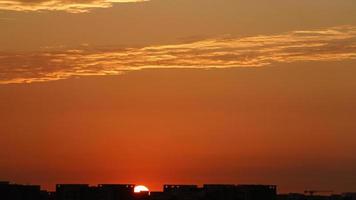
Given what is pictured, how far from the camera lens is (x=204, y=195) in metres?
146

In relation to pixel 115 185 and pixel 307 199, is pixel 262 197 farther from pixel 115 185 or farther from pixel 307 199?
pixel 307 199

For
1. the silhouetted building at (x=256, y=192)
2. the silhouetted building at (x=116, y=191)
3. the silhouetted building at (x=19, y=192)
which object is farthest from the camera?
the silhouetted building at (x=256, y=192)

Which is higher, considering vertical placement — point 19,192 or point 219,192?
point 219,192

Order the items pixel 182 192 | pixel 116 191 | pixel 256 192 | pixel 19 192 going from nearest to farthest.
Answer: pixel 19 192, pixel 116 191, pixel 256 192, pixel 182 192

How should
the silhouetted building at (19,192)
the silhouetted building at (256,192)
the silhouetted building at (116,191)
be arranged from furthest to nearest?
the silhouetted building at (256,192) < the silhouetted building at (116,191) < the silhouetted building at (19,192)

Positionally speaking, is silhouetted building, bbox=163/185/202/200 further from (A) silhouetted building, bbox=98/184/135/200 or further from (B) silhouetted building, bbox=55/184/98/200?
(B) silhouetted building, bbox=55/184/98/200

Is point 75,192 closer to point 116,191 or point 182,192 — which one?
point 116,191

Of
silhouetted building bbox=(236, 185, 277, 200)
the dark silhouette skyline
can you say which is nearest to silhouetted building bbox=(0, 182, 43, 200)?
the dark silhouette skyline

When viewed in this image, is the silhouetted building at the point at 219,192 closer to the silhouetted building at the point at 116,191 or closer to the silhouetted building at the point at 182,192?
the silhouetted building at the point at 182,192

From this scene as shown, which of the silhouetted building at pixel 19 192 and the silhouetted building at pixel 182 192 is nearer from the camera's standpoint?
the silhouetted building at pixel 19 192

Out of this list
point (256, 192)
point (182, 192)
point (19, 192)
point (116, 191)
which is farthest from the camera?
point (182, 192)

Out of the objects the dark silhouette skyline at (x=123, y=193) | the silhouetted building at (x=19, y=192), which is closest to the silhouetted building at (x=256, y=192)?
the dark silhouette skyline at (x=123, y=193)

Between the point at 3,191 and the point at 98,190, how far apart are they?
12681 mm

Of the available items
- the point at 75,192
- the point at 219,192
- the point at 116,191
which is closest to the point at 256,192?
the point at 219,192
